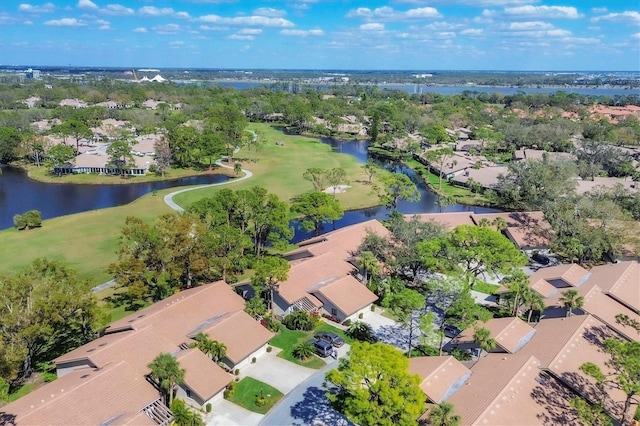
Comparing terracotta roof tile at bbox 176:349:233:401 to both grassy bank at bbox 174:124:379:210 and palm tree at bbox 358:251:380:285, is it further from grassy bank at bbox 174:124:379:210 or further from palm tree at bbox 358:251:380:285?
grassy bank at bbox 174:124:379:210

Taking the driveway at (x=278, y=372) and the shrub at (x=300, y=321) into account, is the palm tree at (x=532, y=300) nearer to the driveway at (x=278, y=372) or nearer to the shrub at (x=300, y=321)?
the shrub at (x=300, y=321)

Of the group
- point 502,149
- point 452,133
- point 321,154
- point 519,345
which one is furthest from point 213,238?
point 452,133

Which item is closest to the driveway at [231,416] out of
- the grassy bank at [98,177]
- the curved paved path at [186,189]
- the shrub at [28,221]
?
the curved paved path at [186,189]

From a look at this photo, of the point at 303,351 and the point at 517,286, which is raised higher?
the point at 517,286

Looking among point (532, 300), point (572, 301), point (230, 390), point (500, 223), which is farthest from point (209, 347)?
point (500, 223)

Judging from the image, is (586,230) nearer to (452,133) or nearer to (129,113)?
(452,133)

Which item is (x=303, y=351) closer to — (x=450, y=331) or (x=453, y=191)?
(x=450, y=331)
